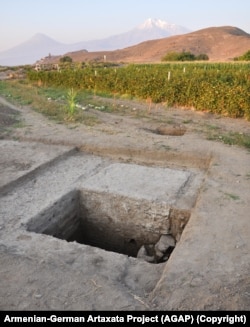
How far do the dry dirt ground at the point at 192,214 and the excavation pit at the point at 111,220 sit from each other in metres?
0.71

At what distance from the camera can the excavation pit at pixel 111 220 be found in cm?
596

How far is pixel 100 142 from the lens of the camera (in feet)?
29.1

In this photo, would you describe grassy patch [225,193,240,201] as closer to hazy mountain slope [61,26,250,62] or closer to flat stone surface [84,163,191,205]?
flat stone surface [84,163,191,205]

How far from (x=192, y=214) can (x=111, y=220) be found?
1.73 m

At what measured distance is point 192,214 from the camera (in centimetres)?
543

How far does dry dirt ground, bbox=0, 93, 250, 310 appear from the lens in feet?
11.9

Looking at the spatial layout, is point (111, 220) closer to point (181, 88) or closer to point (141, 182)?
point (141, 182)
